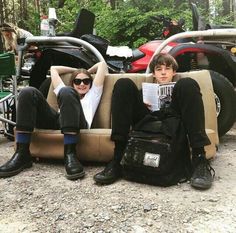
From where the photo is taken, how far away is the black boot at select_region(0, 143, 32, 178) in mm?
3066

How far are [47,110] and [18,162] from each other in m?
0.52

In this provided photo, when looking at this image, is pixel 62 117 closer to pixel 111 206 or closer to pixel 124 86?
pixel 124 86

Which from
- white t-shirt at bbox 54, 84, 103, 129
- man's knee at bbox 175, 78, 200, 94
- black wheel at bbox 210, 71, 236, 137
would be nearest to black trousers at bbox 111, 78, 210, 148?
man's knee at bbox 175, 78, 200, 94

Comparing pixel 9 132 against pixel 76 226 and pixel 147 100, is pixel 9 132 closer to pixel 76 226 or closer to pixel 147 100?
pixel 147 100

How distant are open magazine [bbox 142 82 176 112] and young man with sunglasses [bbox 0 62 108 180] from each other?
0.59 metres

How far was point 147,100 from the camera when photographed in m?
3.22

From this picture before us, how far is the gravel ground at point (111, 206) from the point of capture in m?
2.21

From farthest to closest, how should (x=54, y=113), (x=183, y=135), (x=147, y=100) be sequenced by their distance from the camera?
(x=54, y=113), (x=147, y=100), (x=183, y=135)

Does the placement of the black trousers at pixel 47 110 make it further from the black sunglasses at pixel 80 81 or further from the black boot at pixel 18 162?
the black sunglasses at pixel 80 81

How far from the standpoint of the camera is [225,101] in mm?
3938

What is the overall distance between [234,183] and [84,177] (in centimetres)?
114

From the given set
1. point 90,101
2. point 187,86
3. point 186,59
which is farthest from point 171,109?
point 186,59

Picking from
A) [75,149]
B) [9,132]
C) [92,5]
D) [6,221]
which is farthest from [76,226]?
[92,5]

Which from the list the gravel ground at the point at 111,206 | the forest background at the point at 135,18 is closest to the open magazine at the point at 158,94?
the gravel ground at the point at 111,206
